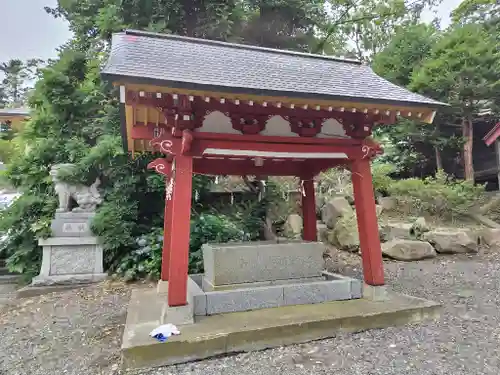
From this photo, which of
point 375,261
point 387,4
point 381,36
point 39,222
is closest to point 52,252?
point 39,222

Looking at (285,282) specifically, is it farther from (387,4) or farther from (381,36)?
(381,36)

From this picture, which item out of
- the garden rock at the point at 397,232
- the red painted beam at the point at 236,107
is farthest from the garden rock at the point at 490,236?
the red painted beam at the point at 236,107

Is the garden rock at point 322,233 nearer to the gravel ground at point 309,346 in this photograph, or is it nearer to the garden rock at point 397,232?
the garden rock at point 397,232

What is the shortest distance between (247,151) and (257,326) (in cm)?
185

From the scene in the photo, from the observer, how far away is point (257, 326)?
3.32 metres

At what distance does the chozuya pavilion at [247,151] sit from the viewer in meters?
3.23

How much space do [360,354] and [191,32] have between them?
27.6ft

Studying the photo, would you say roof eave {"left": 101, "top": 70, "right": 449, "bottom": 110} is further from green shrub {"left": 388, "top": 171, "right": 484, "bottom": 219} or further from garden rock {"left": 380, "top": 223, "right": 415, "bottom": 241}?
green shrub {"left": 388, "top": 171, "right": 484, "bottom": 219}

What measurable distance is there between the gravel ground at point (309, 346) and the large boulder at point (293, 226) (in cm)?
332

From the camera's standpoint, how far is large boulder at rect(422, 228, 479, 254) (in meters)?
7.64

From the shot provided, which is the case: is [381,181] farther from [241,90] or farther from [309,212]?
[241,90]

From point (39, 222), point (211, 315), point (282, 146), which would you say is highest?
point (282, 146)

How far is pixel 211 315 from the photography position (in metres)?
3.72

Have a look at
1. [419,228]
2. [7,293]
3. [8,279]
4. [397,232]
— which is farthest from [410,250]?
[8,279]
